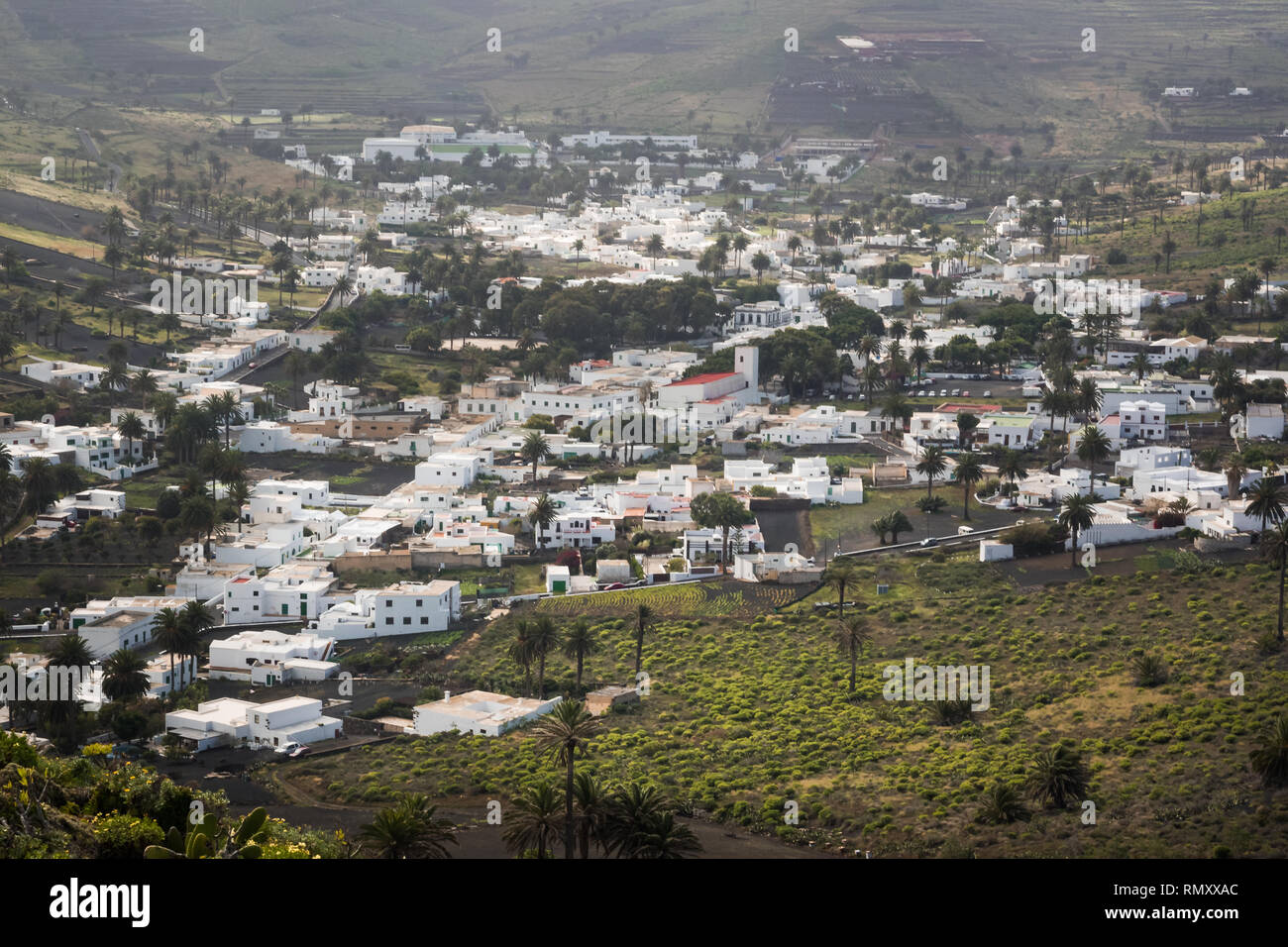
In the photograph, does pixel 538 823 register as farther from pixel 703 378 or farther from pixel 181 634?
pixel 703 378

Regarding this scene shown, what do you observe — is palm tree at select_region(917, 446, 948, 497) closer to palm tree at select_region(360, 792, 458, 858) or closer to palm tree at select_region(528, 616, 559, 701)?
palm tree at select_region(528, 616, 559, 701)

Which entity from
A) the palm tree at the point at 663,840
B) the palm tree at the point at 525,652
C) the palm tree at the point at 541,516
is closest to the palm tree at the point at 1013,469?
the palm tree at the point at 541,516

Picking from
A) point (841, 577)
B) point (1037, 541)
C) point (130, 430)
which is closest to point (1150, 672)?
point (841, 577)

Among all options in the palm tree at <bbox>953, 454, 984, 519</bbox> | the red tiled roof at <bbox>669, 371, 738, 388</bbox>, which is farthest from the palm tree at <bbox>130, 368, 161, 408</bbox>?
the palm tree at <bbox>953, 454, 984, 519</bbox>

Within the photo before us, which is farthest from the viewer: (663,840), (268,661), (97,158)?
(97,158)

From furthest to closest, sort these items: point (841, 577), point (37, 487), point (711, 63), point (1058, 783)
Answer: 1. point (711, 63)
2. point (37, 487)
3. point (841, 577)
4. point (1058, 783)

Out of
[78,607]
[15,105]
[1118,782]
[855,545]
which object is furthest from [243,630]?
[15,105]

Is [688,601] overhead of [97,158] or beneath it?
beneath
